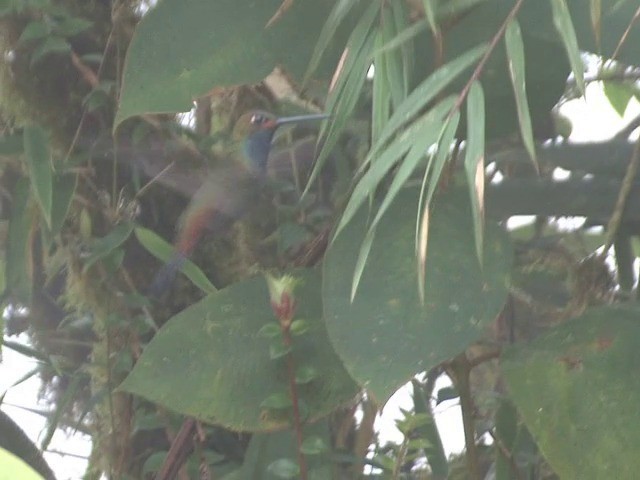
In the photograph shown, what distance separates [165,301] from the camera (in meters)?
0.90

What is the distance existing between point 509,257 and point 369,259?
84mm

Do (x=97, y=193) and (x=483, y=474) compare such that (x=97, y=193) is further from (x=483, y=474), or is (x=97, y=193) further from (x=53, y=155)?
(x=483, y=474)

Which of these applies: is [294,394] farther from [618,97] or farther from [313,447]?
[618,97]

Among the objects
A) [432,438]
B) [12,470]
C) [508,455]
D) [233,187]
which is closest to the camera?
[12,470]

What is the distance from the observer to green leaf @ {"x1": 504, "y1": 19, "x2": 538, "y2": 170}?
49cm

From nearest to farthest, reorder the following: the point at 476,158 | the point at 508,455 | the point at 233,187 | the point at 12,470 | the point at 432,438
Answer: the point at 12,470, the point at 476,158, the point at 508,455, the point at 432,438, the point at 233,187

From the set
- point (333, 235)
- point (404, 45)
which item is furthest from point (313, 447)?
point (404, 45)

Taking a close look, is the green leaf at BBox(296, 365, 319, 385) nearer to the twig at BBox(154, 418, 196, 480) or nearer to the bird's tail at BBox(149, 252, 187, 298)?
the twig at BBox(154, 418, 196, 480)

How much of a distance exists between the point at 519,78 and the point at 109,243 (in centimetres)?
40

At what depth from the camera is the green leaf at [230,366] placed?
0.60 m

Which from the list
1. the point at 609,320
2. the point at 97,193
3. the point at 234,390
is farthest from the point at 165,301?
the point at 609,320

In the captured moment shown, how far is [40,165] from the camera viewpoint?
76 cm

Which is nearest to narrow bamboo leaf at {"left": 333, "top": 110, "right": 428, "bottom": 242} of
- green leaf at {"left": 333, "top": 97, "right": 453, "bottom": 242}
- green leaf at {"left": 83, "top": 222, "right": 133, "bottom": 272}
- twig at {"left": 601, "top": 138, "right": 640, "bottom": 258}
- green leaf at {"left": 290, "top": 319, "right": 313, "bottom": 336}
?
green leaf at {"left": 333, "top": 97, "right": 453, "bottom": 242}

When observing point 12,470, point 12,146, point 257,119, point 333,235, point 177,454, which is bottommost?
point 12,470
